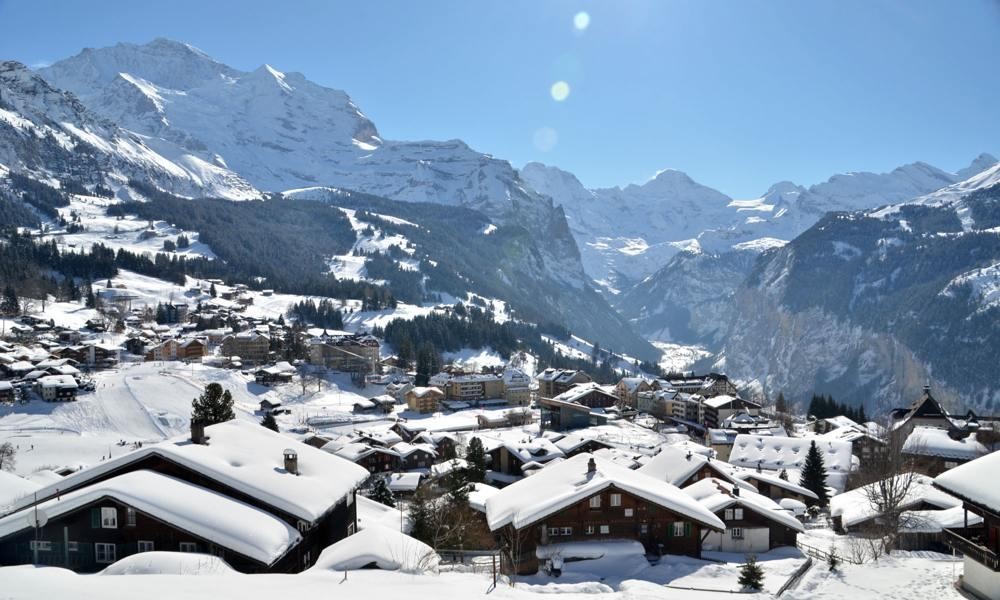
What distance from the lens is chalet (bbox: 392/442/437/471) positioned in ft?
242

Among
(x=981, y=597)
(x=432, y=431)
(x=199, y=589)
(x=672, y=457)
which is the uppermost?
(x=199, y=589)

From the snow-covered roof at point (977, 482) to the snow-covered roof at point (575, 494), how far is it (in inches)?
451

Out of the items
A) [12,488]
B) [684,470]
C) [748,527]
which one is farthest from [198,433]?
[684,470]

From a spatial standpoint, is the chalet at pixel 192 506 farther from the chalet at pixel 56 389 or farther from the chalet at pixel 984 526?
the chalet at pixel 56 389

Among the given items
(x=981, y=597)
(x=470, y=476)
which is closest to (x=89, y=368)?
(x=470, y=476)

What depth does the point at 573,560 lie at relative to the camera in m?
29.2

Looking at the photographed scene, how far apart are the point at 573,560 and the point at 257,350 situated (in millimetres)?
116938

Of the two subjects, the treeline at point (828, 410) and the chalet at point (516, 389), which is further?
the chalet at point (516, 389)

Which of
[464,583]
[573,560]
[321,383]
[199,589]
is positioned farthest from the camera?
[321,383]

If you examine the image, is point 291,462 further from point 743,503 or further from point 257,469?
point 743,503

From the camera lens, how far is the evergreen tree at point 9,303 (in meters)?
137

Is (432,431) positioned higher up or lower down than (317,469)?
lower down

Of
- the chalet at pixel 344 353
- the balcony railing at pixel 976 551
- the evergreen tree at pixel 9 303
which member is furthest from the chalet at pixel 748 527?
the evergreen tree at pixel 9 303

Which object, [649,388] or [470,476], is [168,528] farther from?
[649,388]
